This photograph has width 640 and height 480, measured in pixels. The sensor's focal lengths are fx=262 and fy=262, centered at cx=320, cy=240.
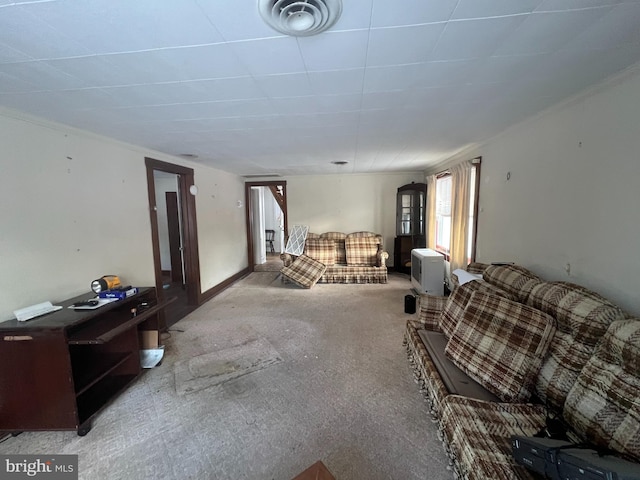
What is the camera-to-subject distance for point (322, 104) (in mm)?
1898

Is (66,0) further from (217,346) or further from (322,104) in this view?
(217,346)

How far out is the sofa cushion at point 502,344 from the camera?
1502 mm

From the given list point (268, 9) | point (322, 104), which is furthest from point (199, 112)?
point (268, 9)

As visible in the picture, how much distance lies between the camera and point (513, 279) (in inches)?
80.7

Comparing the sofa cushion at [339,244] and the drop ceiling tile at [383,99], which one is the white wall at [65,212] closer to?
the drop ceiling tile at [383,99]

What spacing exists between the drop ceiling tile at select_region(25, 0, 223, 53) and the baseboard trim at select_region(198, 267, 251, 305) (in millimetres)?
3567

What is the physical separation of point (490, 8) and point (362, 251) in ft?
14.8

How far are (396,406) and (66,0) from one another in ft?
8.90

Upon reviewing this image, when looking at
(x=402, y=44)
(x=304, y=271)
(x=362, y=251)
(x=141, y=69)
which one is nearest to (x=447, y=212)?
(x=362, y=251)

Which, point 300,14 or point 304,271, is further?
point 304,271

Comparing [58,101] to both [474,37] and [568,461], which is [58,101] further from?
[568,461]

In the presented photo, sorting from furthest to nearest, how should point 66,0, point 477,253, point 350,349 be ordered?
point 477,253 → point 350,349 → point 66,0

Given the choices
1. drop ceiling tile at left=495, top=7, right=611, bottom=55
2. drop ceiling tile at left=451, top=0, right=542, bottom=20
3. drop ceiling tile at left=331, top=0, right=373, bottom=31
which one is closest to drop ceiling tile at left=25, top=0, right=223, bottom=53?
drop ceiling tile at left=331, top=0, right=373, bottom=31

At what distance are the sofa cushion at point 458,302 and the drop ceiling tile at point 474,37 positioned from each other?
160 cm
